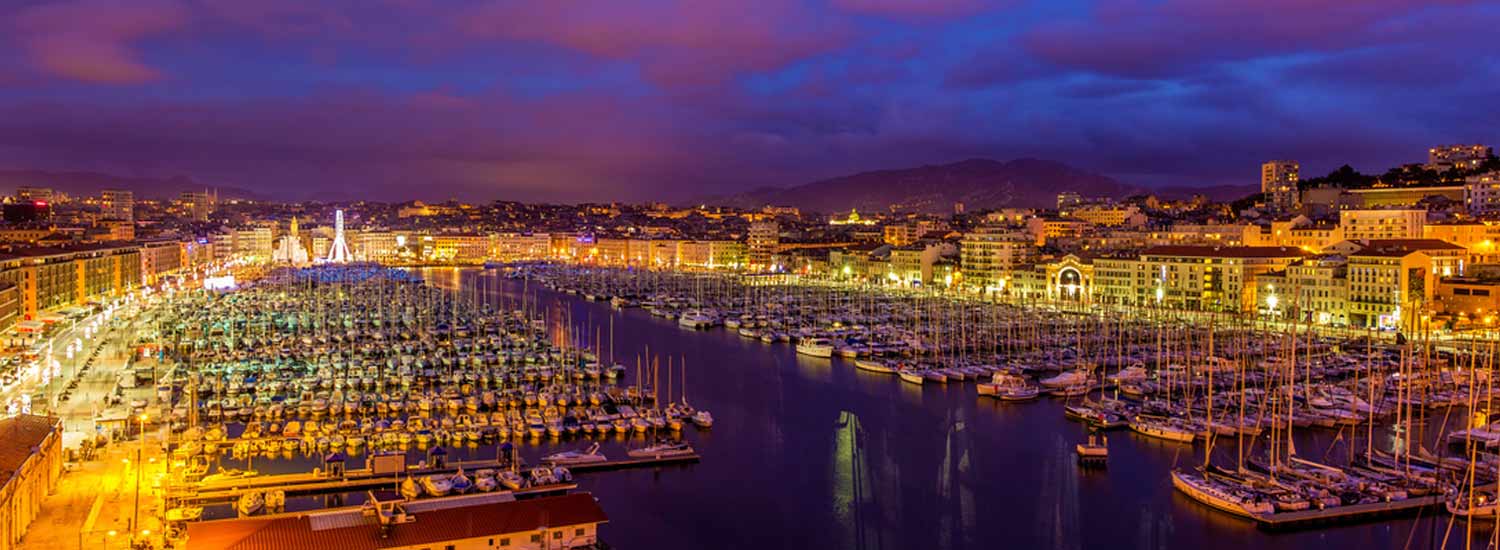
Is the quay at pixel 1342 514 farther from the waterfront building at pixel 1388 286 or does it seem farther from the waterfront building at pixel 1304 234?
the waterfront building at pixel 1304 234

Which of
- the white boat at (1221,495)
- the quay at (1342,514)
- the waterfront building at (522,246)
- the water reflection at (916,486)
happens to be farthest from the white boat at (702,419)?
the waterfront building at (522,246)

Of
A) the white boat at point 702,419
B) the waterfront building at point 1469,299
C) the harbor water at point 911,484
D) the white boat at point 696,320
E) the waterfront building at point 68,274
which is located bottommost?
the harbor water at point 911,484

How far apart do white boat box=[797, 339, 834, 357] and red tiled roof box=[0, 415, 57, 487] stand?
1805 cm

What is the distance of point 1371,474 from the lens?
1509cm

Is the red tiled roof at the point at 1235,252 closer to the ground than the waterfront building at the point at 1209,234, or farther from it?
closer to the ground

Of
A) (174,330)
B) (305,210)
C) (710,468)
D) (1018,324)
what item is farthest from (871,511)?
(305,210)

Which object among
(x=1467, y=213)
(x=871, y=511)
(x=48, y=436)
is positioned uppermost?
(x=1467, y=213)

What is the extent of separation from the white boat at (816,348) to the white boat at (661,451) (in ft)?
39.1

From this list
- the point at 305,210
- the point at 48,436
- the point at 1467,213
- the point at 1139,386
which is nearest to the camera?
the point at 48,436

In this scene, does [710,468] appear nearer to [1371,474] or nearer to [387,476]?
[387,476]

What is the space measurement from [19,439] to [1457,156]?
226 ft

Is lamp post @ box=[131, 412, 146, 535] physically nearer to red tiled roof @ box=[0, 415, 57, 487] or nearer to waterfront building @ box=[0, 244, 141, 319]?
red tiled roof @ box=[0, 415, 57, 487]

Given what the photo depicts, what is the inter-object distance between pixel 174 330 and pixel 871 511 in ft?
81.3

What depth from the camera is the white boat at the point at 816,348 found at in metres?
28.9
